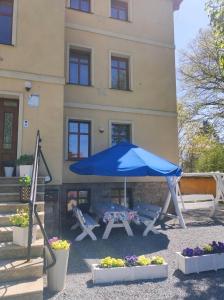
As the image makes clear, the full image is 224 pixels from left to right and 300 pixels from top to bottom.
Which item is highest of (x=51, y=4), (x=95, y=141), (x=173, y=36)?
(x=173, y=36)

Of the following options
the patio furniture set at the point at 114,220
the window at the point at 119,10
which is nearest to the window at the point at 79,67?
the window at the point at 119,10

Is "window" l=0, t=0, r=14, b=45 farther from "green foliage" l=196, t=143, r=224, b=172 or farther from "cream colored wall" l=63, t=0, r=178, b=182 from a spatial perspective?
"green foliage" l=196, t=143, r=224, b=172

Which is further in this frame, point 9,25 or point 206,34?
point 206,34

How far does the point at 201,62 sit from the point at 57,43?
12.1 m

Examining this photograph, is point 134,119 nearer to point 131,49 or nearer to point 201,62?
point 131,49

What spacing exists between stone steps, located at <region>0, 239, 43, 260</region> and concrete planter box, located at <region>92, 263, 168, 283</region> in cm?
97

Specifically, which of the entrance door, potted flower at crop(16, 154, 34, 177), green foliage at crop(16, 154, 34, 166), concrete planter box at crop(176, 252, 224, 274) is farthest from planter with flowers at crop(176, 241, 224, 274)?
the entrance door

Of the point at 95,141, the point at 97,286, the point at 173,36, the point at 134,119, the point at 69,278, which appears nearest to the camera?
the point at 97,286

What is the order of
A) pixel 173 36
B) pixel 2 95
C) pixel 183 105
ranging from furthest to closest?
pixel 183 105 → pixel 173 36 → pixel 2 95

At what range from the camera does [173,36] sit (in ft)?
43.1

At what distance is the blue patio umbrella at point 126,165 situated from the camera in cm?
757

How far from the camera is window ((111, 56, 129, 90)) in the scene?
12008 millimetres

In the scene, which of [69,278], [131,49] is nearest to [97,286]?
[69,278]

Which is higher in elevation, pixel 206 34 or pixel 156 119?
pixel 206 34
